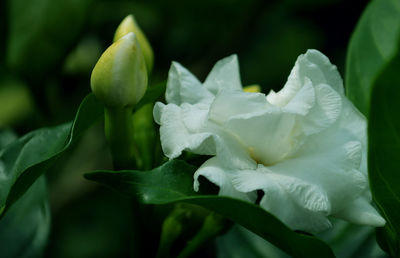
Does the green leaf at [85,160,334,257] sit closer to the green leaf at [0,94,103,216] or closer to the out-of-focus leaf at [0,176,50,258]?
the green leaf at [0,94,103,216]

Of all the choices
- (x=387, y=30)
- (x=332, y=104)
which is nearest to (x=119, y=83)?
(x=332, y=104)

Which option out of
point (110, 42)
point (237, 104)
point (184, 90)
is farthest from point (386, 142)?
point (110, 42)

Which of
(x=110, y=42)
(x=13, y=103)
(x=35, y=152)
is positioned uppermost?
(x=35, y=152)

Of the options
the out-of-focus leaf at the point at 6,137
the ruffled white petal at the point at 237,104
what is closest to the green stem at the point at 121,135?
the ruffled white petal at the point at 237,104

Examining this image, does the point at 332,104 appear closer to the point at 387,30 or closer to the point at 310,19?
the point at 387,30

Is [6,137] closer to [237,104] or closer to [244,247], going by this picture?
[244,247]

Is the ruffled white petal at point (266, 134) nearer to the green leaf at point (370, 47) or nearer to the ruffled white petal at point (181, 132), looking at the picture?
the ruffled white petal at point (181, 132)
